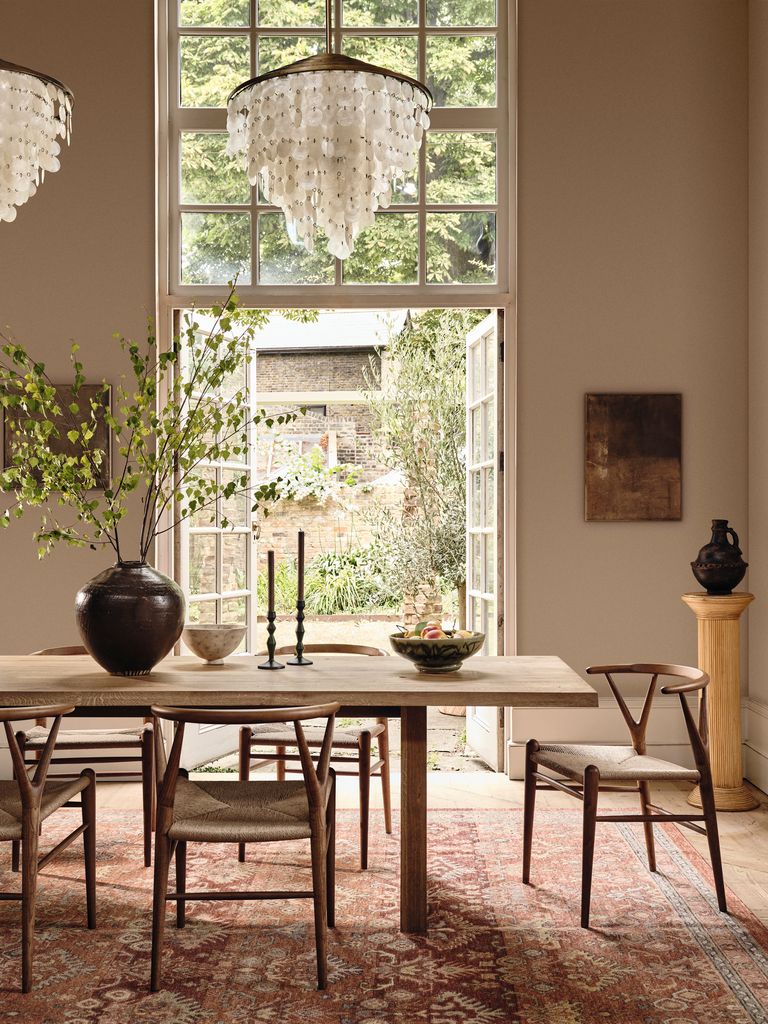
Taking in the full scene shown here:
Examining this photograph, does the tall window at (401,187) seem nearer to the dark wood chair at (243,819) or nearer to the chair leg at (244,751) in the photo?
the chair leg at (244,751)

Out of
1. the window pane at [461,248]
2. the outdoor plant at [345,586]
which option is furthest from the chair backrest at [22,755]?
the outdoor plant at [345,586]

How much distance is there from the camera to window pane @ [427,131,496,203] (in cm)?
527

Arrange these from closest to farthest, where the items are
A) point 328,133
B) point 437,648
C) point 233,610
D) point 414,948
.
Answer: point 328,133 < point 414,948 < point 437,648 < point 233,610

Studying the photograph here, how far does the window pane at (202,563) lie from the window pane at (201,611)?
0.20 ft

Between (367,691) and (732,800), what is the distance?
2.42 meters

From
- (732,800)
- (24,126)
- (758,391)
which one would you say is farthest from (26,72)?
(732,800)

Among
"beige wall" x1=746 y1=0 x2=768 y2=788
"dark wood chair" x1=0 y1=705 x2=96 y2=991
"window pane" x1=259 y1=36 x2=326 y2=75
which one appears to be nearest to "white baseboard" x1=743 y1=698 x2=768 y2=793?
"beige wall" x1=746 y1=0 x2=768 y2=788

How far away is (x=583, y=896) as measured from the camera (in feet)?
10.5

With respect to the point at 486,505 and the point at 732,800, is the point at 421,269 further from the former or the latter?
the point at 732,800

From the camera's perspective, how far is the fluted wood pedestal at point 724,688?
4.62 meters

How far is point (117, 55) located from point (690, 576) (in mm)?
3930

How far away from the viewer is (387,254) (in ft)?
17.3

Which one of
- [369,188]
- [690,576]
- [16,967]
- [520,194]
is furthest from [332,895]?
[520,194]

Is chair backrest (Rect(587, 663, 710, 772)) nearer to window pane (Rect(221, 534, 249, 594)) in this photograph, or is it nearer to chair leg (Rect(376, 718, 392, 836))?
chair leg (Rect(376, 718, 392, 836))
